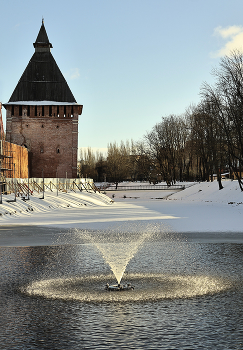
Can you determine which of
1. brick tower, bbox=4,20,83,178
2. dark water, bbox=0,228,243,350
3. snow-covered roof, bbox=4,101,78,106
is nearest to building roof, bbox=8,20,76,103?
brick tower, bbox=4,20,83,178

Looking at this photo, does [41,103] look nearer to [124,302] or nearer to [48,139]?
[48,139]

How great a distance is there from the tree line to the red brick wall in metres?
15.9

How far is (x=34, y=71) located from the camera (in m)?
64.9

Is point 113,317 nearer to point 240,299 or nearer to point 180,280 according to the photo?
point 240,299

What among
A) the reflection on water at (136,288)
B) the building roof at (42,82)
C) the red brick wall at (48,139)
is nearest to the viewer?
the reflection on water at (136,288)

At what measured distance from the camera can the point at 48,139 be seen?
203ft

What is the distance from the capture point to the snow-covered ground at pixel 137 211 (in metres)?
22.2

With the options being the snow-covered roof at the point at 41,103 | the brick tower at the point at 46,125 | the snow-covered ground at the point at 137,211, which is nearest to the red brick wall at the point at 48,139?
the brick tower at the point at 46,125

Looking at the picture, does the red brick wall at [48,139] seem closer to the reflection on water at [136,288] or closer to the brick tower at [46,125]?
the brick tower at [46,125]

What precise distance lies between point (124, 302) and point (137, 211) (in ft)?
82.9

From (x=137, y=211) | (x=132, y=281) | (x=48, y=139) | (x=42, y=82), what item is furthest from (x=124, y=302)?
(x=42, y=82)

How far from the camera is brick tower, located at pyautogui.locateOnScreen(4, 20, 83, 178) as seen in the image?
2425 inches

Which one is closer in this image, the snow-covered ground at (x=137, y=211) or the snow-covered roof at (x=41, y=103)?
the snow-covered ground at (x=137, y=211)

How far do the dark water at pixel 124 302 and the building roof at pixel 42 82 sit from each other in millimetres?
52743
